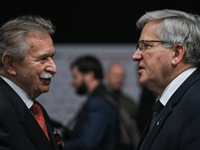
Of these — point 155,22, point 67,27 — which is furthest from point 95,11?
point 155,22

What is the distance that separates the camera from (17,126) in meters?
2.02

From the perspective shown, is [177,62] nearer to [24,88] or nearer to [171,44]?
[171,44]

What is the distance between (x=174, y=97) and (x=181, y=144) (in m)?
0.38

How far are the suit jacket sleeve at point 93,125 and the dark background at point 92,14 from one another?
1875 mm

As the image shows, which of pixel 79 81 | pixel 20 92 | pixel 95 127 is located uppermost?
pixel 20 92

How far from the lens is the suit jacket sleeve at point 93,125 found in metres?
3.52

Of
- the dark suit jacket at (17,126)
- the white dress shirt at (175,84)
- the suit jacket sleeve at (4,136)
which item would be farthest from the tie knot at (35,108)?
the white dress shirt at (175,84)

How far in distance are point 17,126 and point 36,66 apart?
0.52 m

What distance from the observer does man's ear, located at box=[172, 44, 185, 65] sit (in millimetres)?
2143

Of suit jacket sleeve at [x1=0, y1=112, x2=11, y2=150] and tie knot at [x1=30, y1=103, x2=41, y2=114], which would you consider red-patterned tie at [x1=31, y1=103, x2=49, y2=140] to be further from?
suit jacket sleeve at [x1=0, y1=112, x2=11, y2=150]

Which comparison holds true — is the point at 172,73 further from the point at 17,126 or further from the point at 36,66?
the point at 17,126

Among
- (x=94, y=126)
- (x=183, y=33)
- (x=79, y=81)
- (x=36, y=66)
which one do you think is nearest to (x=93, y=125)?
(x=94, y=126)

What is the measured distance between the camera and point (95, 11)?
4.99m

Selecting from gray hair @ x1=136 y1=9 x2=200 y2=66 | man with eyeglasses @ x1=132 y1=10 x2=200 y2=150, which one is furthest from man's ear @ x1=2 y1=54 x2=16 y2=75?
gray hair @ x1=136 y1=9 x2=200 y2=66
